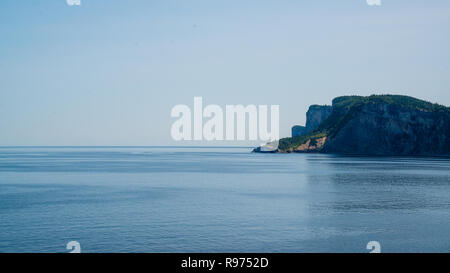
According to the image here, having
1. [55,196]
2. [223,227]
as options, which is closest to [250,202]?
[223,227]

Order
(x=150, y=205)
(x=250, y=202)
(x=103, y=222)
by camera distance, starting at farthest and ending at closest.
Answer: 1. (x=250, y=202)
2. (x=150, y=205)
3. (x=103, y=222)

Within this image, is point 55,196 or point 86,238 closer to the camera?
point 86,238

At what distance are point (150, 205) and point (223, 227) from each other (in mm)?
18432

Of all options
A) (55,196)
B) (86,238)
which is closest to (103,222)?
(86,238)

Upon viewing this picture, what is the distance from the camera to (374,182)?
92812 mm

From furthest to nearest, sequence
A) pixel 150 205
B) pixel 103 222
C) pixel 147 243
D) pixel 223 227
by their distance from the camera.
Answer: pixel 150 205, pixel 103 222, pixel 223 227, pixel 147 243

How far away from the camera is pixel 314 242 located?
36844mm

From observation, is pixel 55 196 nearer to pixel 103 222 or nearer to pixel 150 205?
pixel 150 205
